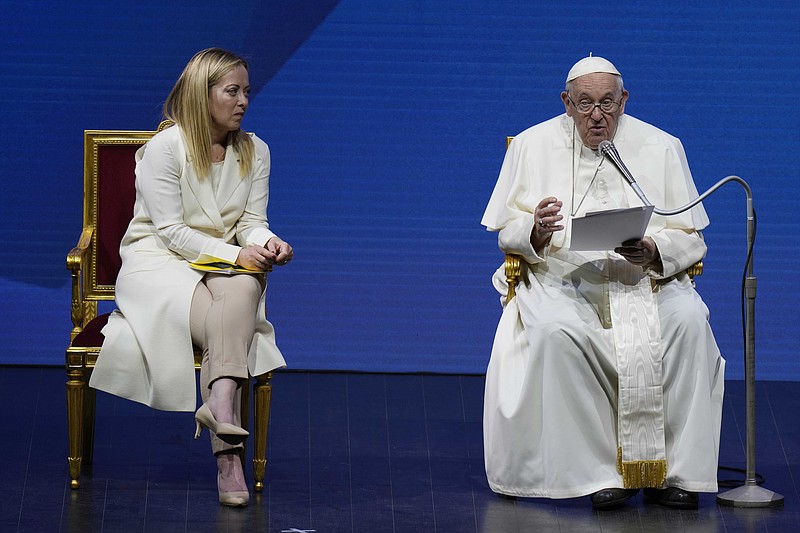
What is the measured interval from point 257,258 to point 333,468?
852 millimetres

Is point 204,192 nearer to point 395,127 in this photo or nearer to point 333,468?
point 333,468

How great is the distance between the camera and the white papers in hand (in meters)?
4.70

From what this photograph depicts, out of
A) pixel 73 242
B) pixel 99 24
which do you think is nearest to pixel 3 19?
pixel 99 24

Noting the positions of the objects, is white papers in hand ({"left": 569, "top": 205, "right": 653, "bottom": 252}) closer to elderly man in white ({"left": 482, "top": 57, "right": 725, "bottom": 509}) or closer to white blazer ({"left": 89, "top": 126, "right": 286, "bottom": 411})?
elderly man in white ({"left": 482, "top": 57, "right": 725, "bottom": 509})

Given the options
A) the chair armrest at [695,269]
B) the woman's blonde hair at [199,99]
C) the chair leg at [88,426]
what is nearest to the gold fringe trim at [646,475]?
the chair armrest at [695,269]

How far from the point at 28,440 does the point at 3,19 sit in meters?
2.20

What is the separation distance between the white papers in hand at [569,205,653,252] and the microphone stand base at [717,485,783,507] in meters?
0.91

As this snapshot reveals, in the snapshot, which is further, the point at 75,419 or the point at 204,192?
the point at 204,192

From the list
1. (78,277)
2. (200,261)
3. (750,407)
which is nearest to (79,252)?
(78,277)

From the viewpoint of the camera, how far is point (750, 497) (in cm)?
491

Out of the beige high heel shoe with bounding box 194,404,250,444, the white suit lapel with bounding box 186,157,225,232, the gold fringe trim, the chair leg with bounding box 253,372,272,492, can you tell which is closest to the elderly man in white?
the gold fringe trim

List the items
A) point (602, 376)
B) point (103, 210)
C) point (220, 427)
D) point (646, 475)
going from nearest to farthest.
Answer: point (220, 427) < point (646, 475) < point (602, 376) < point (103, 210)

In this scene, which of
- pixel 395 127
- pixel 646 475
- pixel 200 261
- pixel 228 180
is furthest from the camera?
pixel 395 127

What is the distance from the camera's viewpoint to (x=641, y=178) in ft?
17.6
